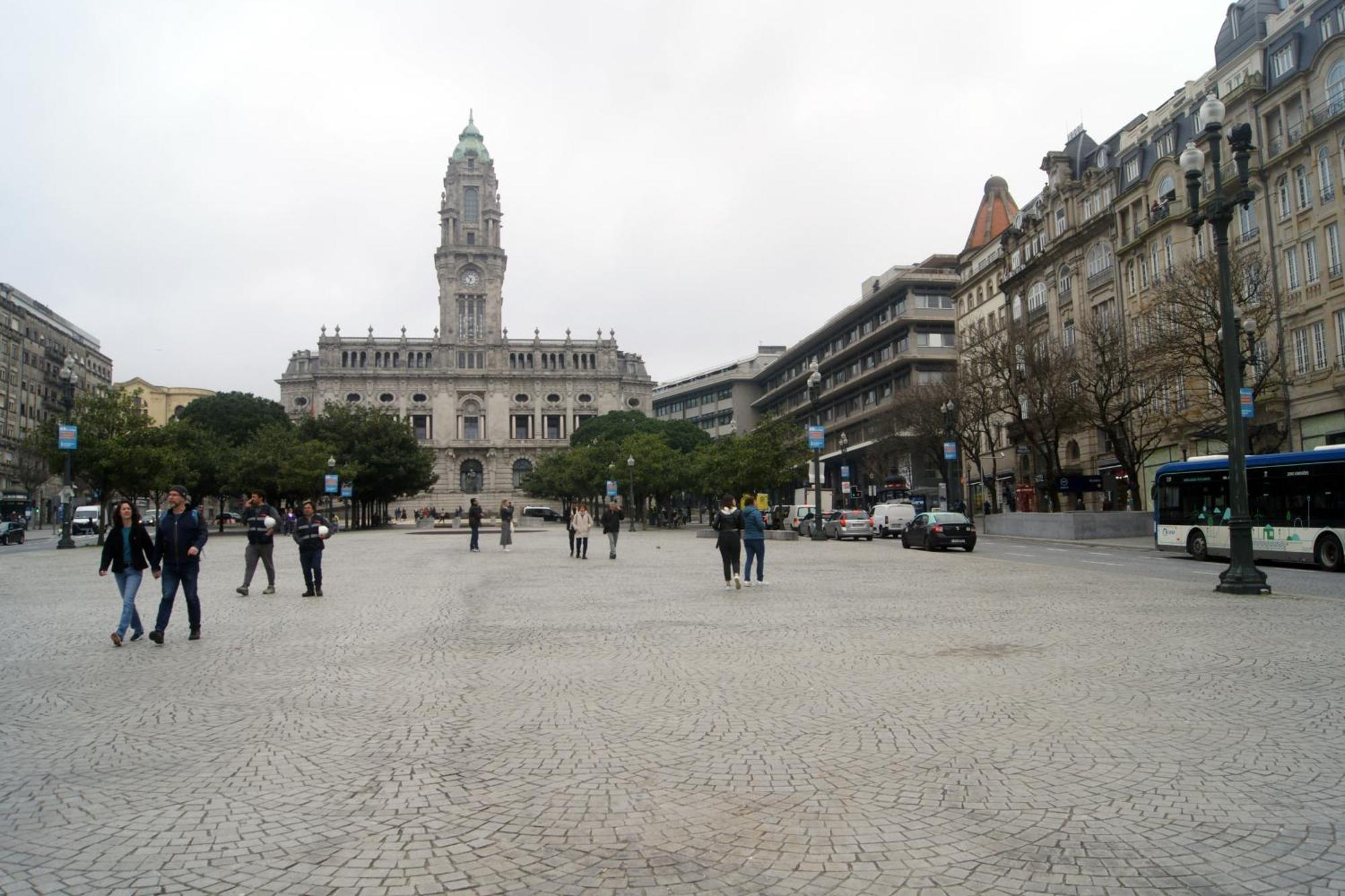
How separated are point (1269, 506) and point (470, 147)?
11282 cm

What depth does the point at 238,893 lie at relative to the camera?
3.70m

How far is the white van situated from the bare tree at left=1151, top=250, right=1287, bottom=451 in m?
12.4

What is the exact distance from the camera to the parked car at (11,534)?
42.9 meters

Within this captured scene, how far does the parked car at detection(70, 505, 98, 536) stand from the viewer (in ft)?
184

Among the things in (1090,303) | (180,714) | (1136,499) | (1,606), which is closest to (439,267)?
(1090,303)

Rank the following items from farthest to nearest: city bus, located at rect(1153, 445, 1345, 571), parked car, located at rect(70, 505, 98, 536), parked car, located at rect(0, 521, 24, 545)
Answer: parked car, located at rect(70, 505, 98, 536)
parked car, located at rect(0, 521, 24, 545)
city bus, located at rect(1153, 445, 1345, 571)

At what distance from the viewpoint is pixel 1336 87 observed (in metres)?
31.1

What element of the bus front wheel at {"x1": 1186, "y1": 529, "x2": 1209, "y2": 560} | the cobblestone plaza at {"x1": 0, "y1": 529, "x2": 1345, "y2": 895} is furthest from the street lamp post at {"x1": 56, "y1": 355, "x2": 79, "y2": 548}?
the bus front wheel at {"x1": 1186, "y1": 529, "x2": 1209, "y2": 560}

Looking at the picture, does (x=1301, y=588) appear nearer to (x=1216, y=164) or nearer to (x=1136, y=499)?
(x=1216, y=164)

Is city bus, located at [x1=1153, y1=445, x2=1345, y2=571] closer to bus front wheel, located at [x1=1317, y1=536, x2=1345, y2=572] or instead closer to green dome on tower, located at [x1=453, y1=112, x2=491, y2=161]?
bus front wheel, located at [x1=1317, y1=536, x2=1345, y2=572]

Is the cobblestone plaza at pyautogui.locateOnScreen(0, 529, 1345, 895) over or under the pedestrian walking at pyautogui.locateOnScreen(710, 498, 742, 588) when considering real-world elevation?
under

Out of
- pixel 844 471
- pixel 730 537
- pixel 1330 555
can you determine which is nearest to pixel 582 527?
pixel 730 537

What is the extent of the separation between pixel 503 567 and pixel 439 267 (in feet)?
327

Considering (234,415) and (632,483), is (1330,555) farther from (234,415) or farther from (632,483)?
(234,415)
